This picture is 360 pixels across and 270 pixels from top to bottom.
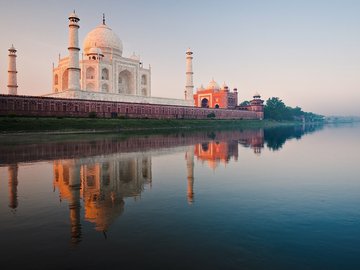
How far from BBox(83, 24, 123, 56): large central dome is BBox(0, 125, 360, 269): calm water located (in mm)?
39568

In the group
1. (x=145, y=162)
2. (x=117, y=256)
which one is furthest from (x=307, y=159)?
(x=117, y=256)

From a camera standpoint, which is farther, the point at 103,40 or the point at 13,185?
the point at 103,40

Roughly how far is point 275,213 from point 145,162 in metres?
7.00

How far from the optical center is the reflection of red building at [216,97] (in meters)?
65.8

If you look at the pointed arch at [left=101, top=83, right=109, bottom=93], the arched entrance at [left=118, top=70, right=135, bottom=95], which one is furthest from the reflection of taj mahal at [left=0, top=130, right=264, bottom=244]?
the arched entrance at [left=118, top=70, right=135, bottom=95]

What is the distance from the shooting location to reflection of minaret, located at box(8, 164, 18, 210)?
249 inches

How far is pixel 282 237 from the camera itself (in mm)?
4469

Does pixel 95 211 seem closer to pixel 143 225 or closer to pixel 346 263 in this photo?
pixel 143 225

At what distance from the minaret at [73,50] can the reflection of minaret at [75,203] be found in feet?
92.2

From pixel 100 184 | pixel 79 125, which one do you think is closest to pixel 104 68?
pixel 79 125

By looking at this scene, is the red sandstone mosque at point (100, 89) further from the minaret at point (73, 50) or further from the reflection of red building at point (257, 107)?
the reflection of red building at point (257, 107)

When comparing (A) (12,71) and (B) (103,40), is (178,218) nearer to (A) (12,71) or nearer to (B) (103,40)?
(A) (12,71)

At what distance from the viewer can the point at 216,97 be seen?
66.9 metres

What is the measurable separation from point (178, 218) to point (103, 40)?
151 feet
